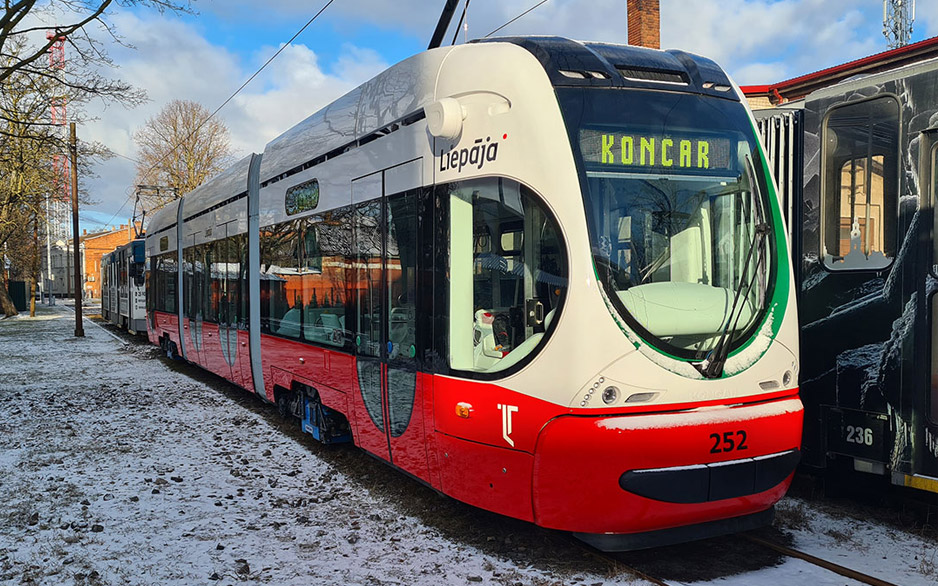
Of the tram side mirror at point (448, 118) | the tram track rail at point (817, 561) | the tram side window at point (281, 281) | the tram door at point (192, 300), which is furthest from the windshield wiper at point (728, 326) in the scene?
the tram door at point (192, 300)

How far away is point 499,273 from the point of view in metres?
4.94

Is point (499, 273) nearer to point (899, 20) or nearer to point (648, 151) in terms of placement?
point (648, 151)

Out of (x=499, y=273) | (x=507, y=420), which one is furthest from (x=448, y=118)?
(x=507, y=420)

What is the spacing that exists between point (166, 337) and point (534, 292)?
14.3 m

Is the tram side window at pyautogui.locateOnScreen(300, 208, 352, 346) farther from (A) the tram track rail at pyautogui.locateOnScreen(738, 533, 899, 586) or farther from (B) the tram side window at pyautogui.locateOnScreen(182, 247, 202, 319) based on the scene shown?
(B) the tram side window at pyautogui.locateOnScreen(182, 247, 202, 319)

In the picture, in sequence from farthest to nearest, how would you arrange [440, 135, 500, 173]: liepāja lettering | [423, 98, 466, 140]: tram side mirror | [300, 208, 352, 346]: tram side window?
[300, 208, 352, 346]: tram side window
[423, 98, 466, 140]: tram side mirror
[440, 135, 500, 173]: liepāja lettering

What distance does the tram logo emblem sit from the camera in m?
4.64

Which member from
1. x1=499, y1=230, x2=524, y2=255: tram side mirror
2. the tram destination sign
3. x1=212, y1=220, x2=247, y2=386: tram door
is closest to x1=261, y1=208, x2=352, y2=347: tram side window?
x1=212, y1=220, x2=247, y2=386: tram door

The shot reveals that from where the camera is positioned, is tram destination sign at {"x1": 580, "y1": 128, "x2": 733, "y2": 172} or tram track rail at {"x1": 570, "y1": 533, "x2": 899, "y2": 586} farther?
tram destination sign at {"x1": 580, "y1": 128, "x2": 733, "y2": 172}

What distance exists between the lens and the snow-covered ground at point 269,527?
474cm

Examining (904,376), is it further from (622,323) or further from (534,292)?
(534,292)

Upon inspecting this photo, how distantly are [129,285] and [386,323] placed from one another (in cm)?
2242

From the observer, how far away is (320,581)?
4.64m

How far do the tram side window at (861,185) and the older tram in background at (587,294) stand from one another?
1.20 metres
